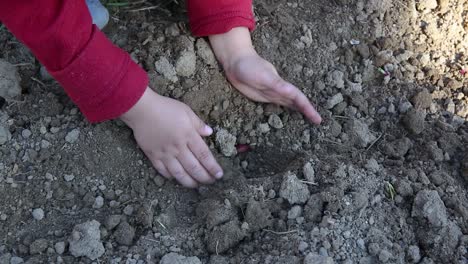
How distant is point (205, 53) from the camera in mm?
1843

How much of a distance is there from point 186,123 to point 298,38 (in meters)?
0.42

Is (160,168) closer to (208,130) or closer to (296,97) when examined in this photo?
(208,130)

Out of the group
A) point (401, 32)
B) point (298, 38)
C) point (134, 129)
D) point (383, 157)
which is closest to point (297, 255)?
point (383, 157)

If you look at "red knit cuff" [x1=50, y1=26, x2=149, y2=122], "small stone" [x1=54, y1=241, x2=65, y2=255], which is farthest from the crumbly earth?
"red knit cuff" [x1=50, y1=26, x2=149, y2=122]

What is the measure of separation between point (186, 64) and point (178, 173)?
280 millimetres

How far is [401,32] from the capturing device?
1.98 m

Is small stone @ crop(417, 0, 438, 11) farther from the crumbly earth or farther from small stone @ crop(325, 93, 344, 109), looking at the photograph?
small stone @ crop(325, 93, 344, 109)

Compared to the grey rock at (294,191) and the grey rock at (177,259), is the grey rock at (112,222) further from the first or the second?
the grey rock at (294,191)

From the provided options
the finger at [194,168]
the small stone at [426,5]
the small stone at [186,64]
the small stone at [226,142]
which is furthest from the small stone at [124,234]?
the small stone at [426,5]

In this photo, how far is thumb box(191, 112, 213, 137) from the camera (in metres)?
1.74

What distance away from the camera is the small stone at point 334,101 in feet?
6.00

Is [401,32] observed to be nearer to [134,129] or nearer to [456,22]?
[456,22]

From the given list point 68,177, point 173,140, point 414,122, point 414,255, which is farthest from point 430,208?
point 68,177

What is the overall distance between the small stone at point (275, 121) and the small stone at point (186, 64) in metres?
0.23
